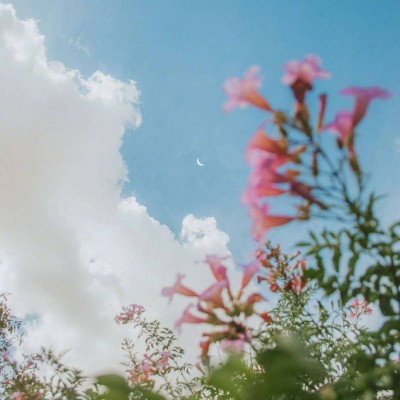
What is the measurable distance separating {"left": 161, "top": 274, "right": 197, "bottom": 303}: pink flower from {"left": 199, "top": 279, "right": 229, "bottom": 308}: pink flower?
0.94 ft

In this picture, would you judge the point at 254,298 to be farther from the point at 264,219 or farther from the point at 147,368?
the point at 147,368

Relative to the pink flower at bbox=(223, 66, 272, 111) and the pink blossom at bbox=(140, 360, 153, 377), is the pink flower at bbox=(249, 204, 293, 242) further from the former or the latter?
the pink blossom at bbox=(140, 360, 153, 377)

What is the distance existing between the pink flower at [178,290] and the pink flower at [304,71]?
1648mm

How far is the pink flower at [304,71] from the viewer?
2.17m

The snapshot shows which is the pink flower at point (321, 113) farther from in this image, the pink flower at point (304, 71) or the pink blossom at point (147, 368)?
the pink blossom at point (147, 368)

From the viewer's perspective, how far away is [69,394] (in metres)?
4.27

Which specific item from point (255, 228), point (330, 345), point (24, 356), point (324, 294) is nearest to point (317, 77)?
point (255, 228)

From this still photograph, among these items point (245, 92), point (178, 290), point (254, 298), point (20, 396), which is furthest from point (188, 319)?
point (20, 396)

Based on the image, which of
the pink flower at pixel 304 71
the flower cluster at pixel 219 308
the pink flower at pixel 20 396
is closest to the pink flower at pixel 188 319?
the flower cluster at pixel 219 308

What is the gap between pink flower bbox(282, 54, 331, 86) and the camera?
2.17m

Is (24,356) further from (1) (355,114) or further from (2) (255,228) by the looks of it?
(1) (355,114)

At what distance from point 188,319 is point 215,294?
0.31 meters

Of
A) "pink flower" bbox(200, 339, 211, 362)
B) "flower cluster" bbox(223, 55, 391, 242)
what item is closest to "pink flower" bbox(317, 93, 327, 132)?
"flower cluster" bbox(223, 55, 391, 242)

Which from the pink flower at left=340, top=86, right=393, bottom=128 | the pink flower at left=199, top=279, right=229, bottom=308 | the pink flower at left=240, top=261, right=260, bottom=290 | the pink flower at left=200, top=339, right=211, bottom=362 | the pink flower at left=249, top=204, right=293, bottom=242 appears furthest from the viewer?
the pink flower at left=240, top=261, right=260, bottom=290
